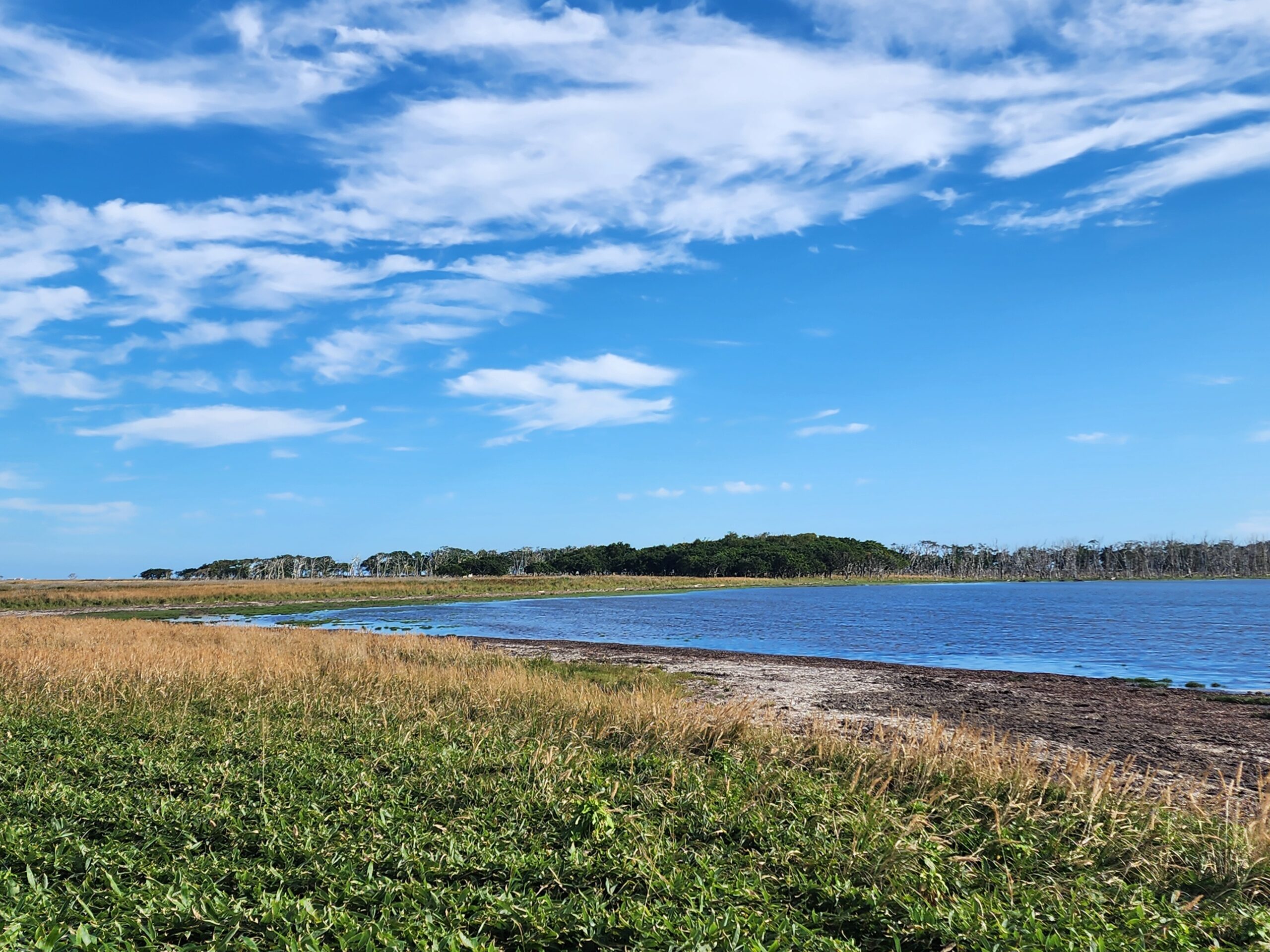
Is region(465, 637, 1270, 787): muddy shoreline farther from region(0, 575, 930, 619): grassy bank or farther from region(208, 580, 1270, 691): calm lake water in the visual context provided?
region(0, 575, 930, 619): grassy bank

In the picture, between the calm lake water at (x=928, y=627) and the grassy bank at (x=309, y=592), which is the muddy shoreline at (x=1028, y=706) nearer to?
the calm lake water at (x=928, y=627)

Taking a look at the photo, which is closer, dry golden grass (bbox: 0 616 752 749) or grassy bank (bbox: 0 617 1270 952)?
grassy bank (bbox: 0 617 1270 952)

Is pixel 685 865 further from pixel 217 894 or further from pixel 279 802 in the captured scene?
pixel 279 802

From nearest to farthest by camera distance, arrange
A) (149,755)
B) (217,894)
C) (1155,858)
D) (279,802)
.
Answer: (217,894) < (1155,858) < (279,802) < (149,755)

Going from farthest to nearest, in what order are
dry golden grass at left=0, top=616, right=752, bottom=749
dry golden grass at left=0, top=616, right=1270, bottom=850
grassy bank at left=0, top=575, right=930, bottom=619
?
grassy bank at left=0, top=575, right=930, bottom=619, dry golden grass at left=0, top=616, right=752, bottom=749, dry golden grass at left=0, top=616, right=1270, bottom=850

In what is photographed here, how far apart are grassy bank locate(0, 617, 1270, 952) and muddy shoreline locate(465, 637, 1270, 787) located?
13.8 ft

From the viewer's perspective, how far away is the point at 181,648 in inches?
861

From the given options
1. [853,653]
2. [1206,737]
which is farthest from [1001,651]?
[1206,737]

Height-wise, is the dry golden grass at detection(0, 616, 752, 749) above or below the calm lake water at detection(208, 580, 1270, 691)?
above

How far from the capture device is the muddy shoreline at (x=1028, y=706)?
14594mm

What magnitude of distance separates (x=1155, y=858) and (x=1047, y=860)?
880 mm

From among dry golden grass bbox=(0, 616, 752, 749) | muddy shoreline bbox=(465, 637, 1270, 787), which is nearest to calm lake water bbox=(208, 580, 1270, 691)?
muddy shoreline bbox=(465, 637, 1270, 787)

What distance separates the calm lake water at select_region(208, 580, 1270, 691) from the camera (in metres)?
31.0

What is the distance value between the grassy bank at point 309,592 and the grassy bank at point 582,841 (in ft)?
206
